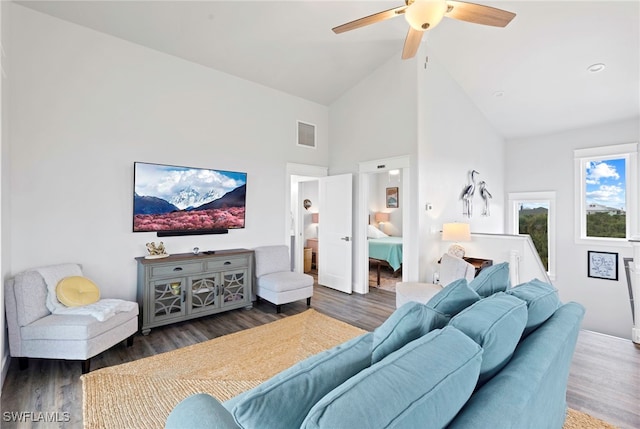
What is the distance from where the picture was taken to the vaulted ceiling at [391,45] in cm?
313

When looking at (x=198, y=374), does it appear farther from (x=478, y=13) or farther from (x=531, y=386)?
(x=478, y=13)

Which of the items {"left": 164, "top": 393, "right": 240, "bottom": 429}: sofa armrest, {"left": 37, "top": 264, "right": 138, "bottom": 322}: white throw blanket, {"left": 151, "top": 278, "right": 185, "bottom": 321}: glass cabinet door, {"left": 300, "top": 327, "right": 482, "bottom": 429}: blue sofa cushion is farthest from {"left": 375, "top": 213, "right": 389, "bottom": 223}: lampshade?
{"left": 164, "top": 393, "right": 240, "bottom": 429}: sofa armrest

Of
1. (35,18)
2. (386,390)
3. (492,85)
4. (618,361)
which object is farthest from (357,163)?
(386,390)

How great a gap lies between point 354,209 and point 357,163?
79 cm

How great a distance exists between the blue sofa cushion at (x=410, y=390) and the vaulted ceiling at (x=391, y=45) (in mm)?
3592

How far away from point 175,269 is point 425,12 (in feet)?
11.4

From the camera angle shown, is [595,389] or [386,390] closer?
[386,390]

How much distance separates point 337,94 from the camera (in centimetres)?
523

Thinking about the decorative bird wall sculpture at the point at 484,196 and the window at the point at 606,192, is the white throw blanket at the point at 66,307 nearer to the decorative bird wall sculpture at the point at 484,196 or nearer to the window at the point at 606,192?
the decorative bird wall sculpture at the point at 484,196

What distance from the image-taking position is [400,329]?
104 cm

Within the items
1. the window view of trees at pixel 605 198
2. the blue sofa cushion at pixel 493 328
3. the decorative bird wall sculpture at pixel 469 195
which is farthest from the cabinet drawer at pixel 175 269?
the window view of trees at pixel 605 198

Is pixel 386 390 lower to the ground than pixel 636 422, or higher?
higher

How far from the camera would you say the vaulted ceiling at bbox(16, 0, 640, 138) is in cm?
313

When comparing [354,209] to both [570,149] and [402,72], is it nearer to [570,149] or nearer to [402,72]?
[402,72]
